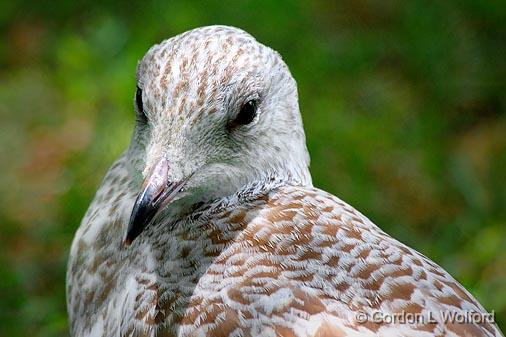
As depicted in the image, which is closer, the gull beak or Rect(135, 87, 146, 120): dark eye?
the gull beak

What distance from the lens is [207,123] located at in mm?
3342

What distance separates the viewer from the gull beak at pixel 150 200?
3100 mm

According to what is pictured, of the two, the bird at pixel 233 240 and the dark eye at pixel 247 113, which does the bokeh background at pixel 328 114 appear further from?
the dark eye at pixel 247 113

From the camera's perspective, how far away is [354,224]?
340 cm

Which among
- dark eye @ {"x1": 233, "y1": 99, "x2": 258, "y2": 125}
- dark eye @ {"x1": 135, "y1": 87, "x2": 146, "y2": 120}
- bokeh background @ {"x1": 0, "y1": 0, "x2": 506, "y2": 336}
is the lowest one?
bokeh background @ {"x1": 0, "y1": 0, "x2": 506, "y2": 336}

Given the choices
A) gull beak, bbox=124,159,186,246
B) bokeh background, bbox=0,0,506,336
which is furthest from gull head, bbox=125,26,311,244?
bokeh background, bbox=0,0,506,336

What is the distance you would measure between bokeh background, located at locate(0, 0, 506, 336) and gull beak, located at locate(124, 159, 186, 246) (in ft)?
5.93

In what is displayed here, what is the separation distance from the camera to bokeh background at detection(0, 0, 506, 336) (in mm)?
5367

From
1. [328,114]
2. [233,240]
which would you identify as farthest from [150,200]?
[328,114]

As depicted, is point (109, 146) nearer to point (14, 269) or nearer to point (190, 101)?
point (14, 269)

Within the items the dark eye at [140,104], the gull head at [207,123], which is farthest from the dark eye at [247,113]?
the dark eye at [140,104]

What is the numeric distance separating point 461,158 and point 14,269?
8.71 ft

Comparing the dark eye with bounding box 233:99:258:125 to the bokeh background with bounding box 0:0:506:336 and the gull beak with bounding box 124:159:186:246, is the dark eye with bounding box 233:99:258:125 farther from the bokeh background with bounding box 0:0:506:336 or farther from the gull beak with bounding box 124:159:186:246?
the bokeh background with bounding box 0:0:506:336

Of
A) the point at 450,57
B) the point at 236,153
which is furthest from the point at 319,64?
the point at 236,153
